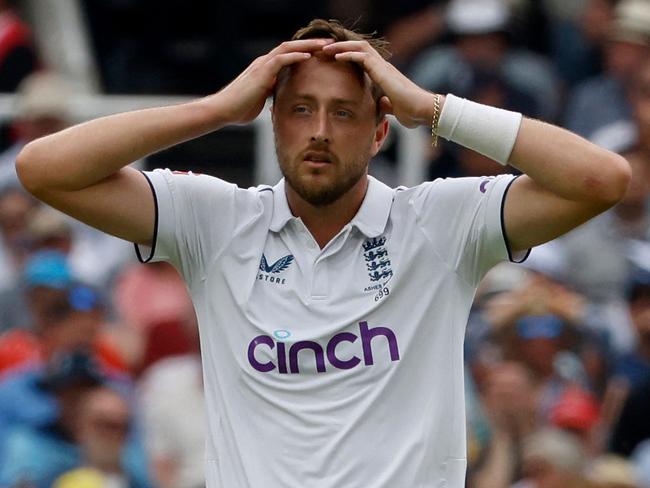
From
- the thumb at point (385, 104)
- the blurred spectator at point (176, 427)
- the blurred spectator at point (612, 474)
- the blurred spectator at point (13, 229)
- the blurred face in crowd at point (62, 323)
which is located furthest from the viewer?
the blurred spectator at point (13, 229)

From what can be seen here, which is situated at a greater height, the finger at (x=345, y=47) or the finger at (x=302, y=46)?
the finger at (x=302, y=46)

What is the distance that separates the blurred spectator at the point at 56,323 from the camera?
23.8 feet

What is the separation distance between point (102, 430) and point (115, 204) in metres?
2.60

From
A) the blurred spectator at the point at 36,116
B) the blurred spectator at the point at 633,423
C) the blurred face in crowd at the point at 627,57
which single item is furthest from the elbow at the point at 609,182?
the blurred spectator at the point at 36,116

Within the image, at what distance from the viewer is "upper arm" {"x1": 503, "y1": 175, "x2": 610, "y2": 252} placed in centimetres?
431

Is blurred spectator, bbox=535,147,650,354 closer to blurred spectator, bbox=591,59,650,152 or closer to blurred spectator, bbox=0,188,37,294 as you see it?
blurred spectator, bbox=591,59,650,152

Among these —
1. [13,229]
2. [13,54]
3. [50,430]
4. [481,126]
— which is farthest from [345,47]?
[13,54]

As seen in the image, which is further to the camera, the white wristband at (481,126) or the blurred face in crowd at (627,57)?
the blurred face in crowd at (627,57)

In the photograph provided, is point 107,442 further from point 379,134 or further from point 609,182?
point 609,182

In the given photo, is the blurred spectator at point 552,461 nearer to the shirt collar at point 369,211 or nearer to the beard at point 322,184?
the shirt collar at point 369,211

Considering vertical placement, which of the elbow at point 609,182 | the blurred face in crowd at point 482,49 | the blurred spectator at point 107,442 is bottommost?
the blurred spectator at point 107,442

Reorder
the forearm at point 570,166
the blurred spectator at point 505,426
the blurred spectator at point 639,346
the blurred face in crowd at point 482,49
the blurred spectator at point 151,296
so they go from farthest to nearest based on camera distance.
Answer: the blurred face in crowd at point 482,49 → the blurred spectator at point 151,296 → the blurred spectator at point 639,346 → the blurred spectator at point 505,426 → the forearm at point 570,166

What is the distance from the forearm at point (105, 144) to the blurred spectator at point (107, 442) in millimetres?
2585

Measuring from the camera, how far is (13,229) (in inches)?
320
